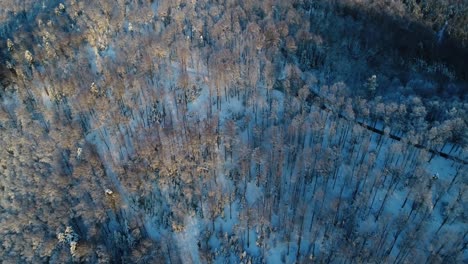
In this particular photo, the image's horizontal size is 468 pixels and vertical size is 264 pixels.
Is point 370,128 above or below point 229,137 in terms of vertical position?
below

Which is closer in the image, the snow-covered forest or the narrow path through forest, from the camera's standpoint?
the snow-covered forest

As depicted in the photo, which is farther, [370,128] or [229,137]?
[370,128]

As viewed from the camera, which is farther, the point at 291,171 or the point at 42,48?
the point at 42,48

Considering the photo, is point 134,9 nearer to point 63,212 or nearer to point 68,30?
point 68,30

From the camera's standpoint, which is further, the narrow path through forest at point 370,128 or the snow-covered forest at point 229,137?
the narrow path through forest at point 370,128

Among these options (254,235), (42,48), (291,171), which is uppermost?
(42,48)

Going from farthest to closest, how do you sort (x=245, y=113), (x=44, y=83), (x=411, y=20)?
(x=411, y=20)
(x=44, y=83)
(x=245, y=113)

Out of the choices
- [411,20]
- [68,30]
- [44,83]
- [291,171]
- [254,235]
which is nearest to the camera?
[254,235]

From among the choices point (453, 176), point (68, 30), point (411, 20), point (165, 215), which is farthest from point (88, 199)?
point (411, 20)
